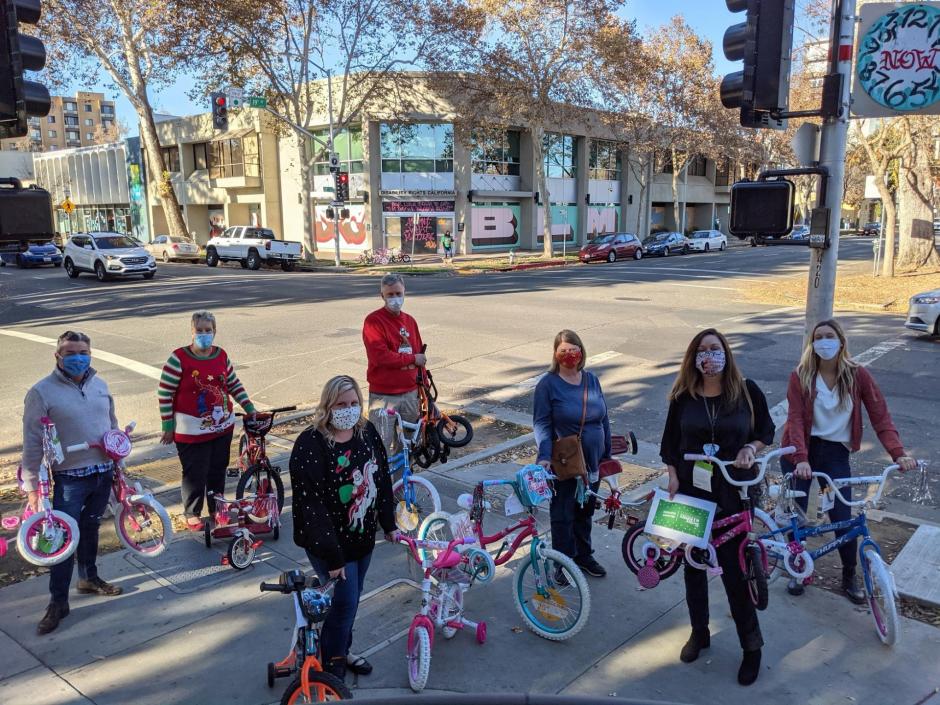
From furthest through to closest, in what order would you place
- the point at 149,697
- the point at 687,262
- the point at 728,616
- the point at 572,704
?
the point at 687,262, the point at 728,616, the point at 149,697, the point at 572,704

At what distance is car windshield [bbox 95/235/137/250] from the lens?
27755 millimetres

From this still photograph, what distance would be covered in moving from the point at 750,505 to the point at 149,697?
3.38 meters

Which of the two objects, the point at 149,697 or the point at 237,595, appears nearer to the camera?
the point at 149,697

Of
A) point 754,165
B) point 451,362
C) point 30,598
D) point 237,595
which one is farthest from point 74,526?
point 754,165

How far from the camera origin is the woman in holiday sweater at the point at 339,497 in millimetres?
3426

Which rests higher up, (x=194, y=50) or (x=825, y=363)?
(x=194, y=50)

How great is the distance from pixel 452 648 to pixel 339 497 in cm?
132

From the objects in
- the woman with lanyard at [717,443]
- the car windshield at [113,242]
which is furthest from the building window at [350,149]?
the woman with lanyard at [717,443]

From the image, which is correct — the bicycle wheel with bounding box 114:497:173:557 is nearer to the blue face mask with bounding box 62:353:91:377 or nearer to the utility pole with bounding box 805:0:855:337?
the blue face mask with bounding box 62:353:91:377

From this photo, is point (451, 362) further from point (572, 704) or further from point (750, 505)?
point (572, 704)

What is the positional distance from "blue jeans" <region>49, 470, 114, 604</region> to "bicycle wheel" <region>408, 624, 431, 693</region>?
2.30 meters

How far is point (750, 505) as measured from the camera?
403 centimetres

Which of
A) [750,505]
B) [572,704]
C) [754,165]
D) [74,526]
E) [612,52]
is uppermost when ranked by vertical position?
[612,52]

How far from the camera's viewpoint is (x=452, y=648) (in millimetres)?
4168
